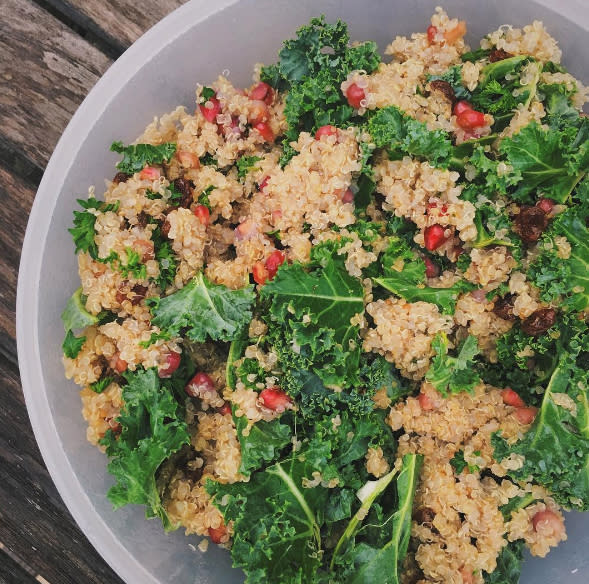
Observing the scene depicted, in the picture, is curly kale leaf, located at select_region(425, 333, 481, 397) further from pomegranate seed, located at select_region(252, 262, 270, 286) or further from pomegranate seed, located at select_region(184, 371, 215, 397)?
pomegranate seed, located at select_region(184, 371, 215, 397)

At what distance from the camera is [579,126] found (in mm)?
1907

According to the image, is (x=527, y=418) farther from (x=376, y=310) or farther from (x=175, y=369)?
(x=175, y=369)

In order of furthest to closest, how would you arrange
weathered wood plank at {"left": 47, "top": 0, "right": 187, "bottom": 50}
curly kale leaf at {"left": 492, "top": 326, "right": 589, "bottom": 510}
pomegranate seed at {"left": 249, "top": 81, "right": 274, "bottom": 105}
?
weathered wood plank at {"left": 47, "top": 0, "right": 187, "bottom": 50}, pomegranate seed at {"left": 249, "top": 81, "right": 274, "bottom": 105}, curly kale leaf at {"left": 492, "top": 326, "right": 589, "bottom": 510}

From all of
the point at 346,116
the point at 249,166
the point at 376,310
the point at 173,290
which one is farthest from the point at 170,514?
the point at 346,116

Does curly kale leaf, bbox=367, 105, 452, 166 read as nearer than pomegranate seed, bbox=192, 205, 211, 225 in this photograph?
Yes

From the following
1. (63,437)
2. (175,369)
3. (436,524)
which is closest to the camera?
(436,524)

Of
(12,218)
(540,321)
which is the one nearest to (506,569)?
(540,321)

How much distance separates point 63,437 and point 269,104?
1.24 m

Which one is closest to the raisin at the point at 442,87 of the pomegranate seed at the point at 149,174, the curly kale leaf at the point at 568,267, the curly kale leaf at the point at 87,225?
the curly kale leaf at the point at 568,267

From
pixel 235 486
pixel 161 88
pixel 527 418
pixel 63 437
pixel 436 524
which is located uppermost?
pixel 161 88

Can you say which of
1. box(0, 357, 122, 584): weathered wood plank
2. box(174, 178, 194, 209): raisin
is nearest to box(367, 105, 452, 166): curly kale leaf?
box(174, 178, 194, 209): raisin

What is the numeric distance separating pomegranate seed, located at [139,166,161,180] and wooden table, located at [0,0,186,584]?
537mm

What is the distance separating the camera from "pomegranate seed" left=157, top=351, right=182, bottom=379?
1901 millimetres

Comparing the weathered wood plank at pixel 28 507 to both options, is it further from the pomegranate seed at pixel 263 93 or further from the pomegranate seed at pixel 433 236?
the pomegranate seed at pixel 433 236
